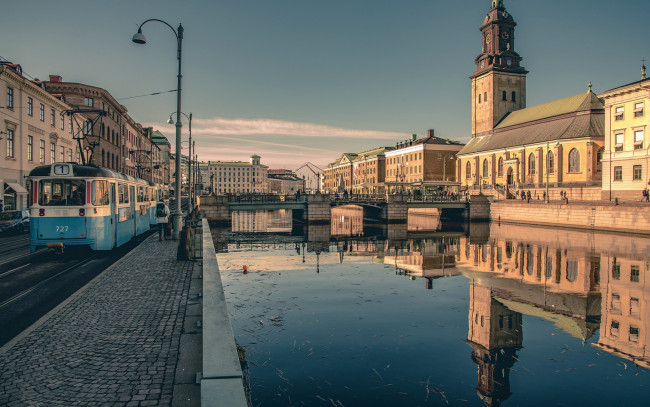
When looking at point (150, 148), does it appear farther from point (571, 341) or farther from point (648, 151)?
point (571, 341)

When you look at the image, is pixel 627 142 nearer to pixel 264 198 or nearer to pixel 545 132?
pixel 545 132

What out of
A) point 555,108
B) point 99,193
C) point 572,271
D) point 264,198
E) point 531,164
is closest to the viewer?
point 99,193

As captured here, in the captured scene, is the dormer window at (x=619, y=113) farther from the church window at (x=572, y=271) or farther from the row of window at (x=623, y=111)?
the church window at (x=572, y=271)

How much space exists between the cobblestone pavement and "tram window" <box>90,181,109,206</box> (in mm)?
7317

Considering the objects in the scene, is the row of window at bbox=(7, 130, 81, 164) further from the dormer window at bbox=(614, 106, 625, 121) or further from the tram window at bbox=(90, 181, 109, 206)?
the dormer window at bbox=(614, 106, 625, 121)

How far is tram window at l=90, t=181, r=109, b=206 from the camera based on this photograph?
18.2m

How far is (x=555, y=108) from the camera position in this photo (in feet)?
267

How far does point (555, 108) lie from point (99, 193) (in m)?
85.1

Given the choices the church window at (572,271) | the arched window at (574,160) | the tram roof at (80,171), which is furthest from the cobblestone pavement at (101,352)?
the arched window at (574,160)

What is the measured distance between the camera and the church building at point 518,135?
224 ft

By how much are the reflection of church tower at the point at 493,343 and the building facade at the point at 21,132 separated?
1365 inches

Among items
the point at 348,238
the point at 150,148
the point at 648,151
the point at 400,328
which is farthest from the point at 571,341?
the point at 150,148

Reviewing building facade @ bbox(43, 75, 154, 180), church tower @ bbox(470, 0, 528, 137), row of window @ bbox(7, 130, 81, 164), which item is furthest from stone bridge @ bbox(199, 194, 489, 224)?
church tower @ bbox(470, 0, 528, 137)

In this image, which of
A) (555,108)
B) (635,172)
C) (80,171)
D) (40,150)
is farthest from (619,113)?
(40,150)
